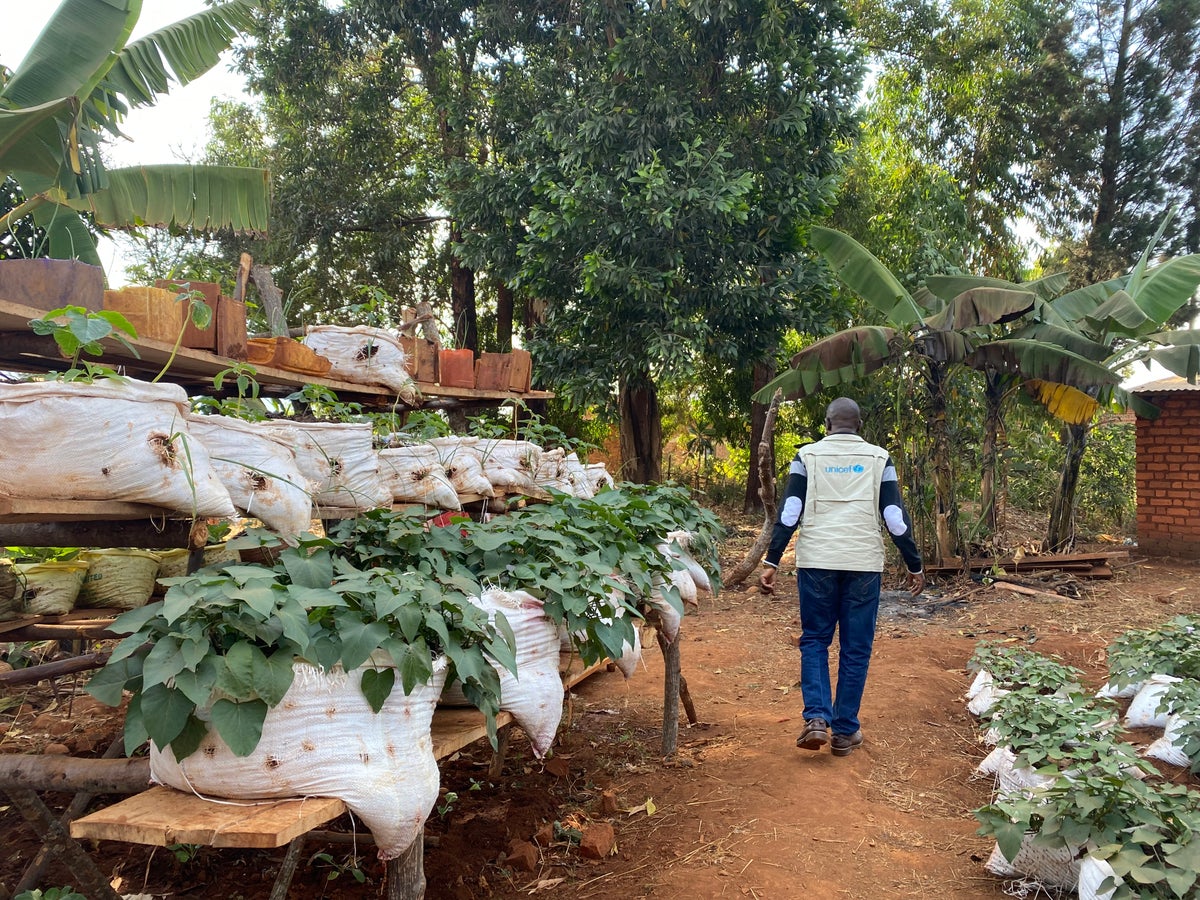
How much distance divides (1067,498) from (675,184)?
6210mm

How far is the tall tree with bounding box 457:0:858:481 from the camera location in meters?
9.55

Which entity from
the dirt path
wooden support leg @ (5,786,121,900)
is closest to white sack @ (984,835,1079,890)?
the dirt path

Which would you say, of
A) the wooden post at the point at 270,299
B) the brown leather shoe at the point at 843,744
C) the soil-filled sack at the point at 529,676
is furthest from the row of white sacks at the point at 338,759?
the wooden post at the point at 270,299

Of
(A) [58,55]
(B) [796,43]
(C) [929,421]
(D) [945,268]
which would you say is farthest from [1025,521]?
(A) [58,55]

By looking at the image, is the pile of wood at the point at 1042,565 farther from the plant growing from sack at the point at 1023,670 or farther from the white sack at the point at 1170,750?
the white sack at the point at 1170,750

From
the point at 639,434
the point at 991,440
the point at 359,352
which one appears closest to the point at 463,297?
the point at 639,434

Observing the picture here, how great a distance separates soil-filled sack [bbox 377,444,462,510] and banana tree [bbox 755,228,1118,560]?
621 centimetres

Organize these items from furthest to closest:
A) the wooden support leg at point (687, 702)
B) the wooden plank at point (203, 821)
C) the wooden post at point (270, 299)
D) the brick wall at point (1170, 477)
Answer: the brick wall at point (1170, 477) → the wooden post at point (270, 299) → the wooden support leg at point (687, 702) → the wooden plank at point (203, 821)

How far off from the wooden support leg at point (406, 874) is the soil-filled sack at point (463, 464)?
1736 mm

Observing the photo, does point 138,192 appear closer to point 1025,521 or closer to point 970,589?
point 970,589

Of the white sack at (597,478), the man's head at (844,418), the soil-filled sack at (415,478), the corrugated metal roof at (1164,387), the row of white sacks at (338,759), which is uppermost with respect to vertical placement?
the corrugated metal roof at (1164,387)

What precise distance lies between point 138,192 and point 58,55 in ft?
5.15

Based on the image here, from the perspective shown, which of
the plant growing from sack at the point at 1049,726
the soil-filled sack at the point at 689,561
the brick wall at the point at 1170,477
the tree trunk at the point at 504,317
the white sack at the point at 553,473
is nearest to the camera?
the plant growing from sack at the point at 1049,726

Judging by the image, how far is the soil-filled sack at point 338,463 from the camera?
2924mm
